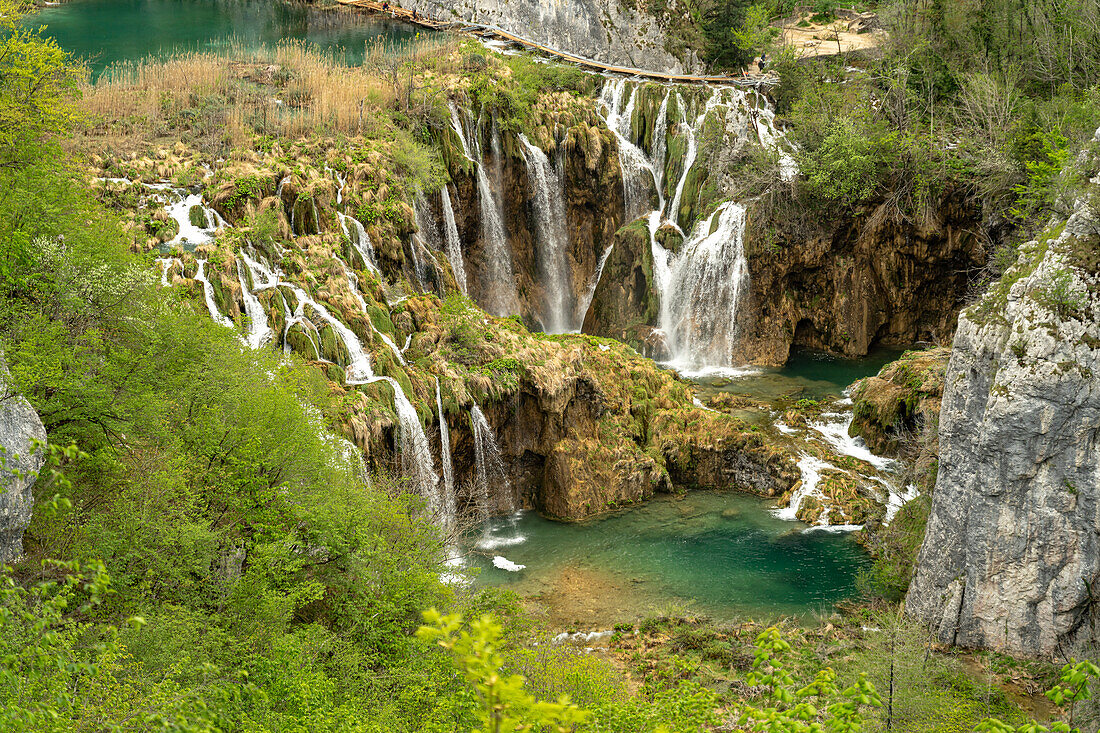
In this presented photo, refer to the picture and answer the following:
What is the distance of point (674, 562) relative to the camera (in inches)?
902

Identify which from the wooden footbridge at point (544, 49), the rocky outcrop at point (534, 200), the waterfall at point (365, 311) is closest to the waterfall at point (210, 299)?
the waterfall at point (365, 311)

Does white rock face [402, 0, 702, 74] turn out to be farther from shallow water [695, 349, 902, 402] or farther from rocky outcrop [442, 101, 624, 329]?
shallow water [695, 349, 902, 402]

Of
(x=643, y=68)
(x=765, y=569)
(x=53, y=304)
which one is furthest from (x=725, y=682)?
(x=643, y=68)

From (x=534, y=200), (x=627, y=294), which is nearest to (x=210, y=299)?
(x=534, y=200)

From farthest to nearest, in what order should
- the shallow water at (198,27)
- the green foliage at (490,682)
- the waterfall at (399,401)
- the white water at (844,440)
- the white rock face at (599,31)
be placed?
the white rock face at (599,31), the shallow water at (198,27), the white water at (844,440), the waterfall at (399,401), the green foliage at (490,682)

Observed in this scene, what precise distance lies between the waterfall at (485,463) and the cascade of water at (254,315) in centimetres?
601

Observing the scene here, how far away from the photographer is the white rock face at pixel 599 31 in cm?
4641

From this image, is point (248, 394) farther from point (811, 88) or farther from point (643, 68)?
point (643, 68)

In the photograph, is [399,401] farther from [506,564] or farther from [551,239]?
[551,239]

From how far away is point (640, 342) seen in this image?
35.8m

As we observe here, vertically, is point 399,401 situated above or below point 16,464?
below

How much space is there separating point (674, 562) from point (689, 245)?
17155 millimetres

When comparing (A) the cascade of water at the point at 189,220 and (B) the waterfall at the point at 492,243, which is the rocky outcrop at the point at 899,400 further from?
(A) the cascade of water at the point at 189,220

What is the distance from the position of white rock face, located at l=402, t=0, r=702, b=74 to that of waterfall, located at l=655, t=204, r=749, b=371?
14.1 metres
